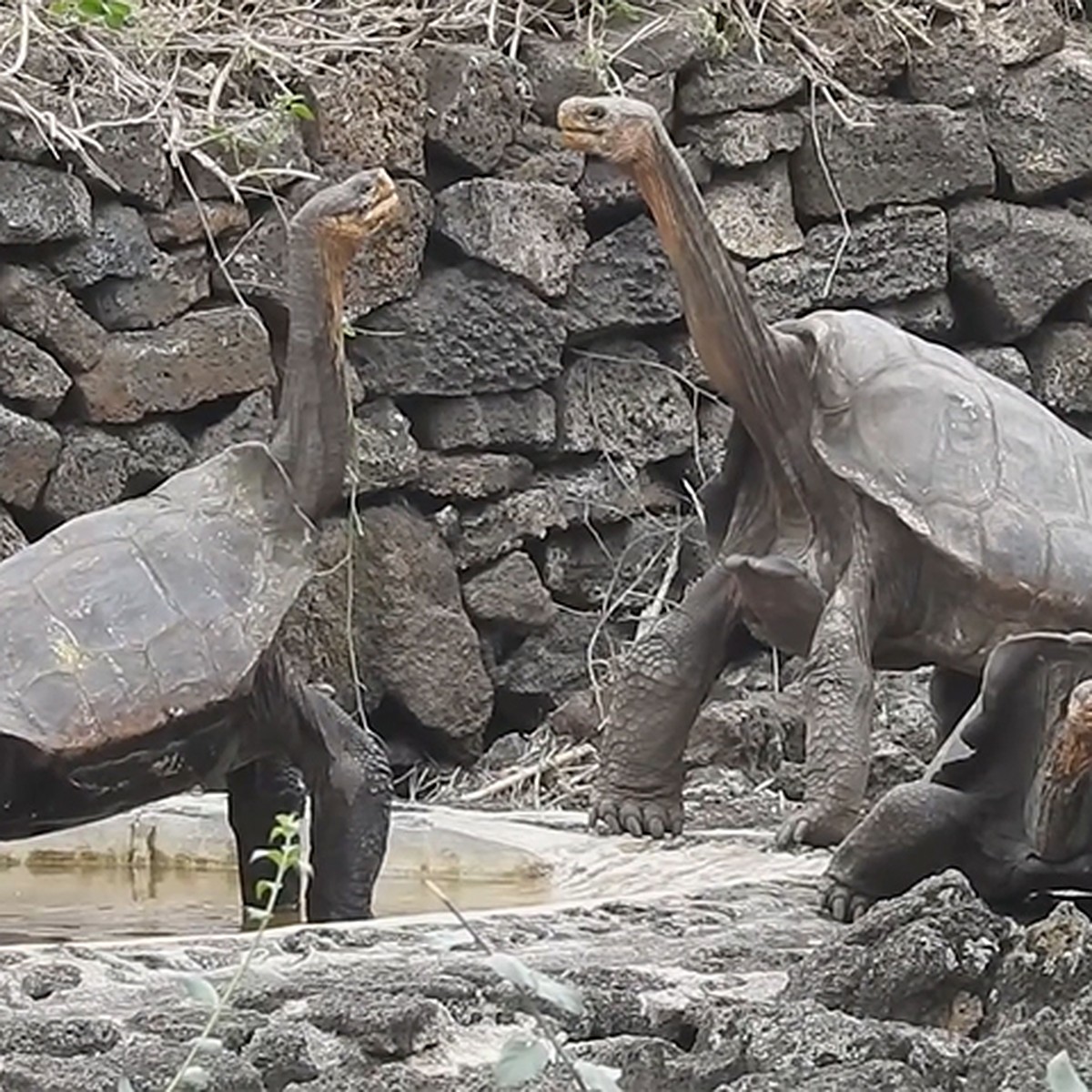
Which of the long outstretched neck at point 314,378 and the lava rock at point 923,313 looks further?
the lava rock at point 923,313

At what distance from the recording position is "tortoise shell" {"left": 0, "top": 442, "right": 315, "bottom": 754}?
141 inches

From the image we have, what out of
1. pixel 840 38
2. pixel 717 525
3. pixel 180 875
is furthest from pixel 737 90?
pixel 180 875

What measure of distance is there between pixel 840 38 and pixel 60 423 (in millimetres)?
2388

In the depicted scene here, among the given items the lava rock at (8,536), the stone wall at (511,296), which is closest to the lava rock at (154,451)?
the stone wall at (511,296)

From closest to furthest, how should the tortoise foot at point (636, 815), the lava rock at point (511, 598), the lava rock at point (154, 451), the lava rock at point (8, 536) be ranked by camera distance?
the tortoise foot at point (636, 815) < the lava rock at point (8, 536) < the lava rock at point (154, 451) < the lava rock at point (511, 598)

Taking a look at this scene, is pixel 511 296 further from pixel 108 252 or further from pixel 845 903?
pixel 845 903

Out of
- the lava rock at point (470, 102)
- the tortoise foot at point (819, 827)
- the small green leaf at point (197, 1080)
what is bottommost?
the tortoise foot at point (819, 827)

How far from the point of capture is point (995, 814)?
11.2 ft

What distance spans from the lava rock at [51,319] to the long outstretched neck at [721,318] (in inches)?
83.2

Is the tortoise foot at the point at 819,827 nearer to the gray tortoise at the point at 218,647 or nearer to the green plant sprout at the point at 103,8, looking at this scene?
the gray tortoise at the point at 218,647

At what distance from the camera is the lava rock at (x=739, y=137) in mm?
7203

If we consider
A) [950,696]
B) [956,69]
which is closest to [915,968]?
[950,696]

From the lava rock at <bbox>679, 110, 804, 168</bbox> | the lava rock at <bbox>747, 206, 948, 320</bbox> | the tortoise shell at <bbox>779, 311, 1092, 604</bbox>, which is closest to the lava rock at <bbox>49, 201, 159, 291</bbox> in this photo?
the lava rock at <bbox>679, 110, 804, 168</bbox>

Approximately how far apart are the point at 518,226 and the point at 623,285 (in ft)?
1.23
